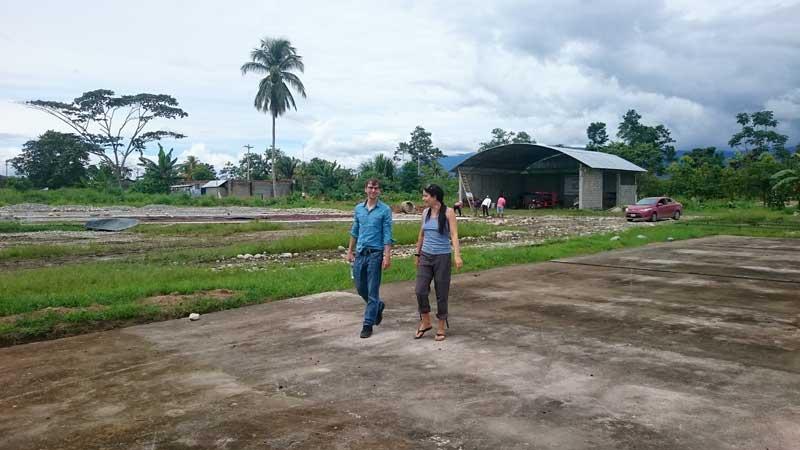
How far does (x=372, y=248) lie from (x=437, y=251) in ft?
2.21

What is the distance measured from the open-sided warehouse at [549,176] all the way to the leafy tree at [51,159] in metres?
39.5

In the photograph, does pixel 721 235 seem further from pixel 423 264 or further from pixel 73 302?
pixel 73 302

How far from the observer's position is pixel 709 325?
20.3 feet

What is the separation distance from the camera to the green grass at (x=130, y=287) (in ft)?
21.8

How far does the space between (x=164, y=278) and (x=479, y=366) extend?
6333mm

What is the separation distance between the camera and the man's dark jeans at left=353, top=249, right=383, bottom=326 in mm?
5867

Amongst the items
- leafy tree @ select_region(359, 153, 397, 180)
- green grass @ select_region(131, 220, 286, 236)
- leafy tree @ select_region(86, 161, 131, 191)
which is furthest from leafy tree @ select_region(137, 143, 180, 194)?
green grass @ select_region(131, 220, 286, 236)

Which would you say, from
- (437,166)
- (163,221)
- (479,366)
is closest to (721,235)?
(479,366)

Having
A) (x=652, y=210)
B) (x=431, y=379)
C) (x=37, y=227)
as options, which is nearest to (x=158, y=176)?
(x=37, y=227)

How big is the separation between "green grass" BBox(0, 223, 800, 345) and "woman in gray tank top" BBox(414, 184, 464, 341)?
312cm

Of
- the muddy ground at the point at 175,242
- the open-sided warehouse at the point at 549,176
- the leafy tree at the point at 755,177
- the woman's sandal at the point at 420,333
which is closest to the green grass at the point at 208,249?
the muddy ground at the point at 175,242

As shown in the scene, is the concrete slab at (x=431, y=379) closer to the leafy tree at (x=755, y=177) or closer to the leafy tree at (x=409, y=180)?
the leafy tree at (x=755, y=177)

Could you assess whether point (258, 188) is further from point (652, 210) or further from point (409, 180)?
point (652, 210)

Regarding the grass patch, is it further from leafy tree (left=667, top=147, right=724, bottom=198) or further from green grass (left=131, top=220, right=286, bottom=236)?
leafy tree (left=667, top=147, right=724, bottom=198)
